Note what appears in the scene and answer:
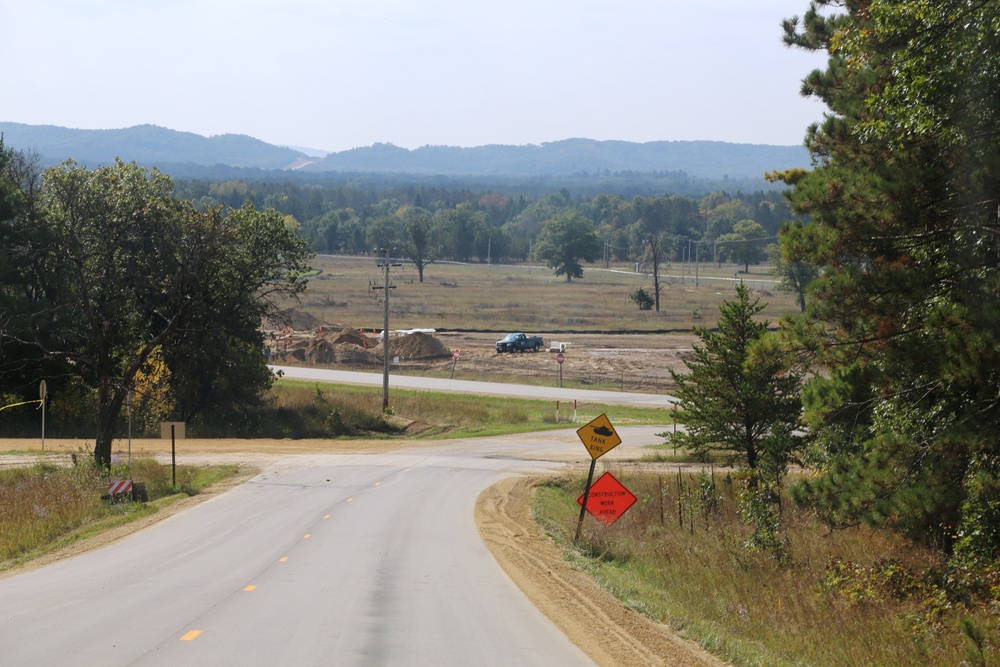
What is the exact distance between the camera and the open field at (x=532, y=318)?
7075 cm

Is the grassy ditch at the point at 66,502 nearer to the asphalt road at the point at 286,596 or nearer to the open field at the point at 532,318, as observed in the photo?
the asphalt road at the point at 286,596

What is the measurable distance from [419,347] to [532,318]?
107 ft

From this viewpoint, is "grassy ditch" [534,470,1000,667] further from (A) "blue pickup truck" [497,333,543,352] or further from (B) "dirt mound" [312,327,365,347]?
(B) "dirt mound" [312,327,365,347]

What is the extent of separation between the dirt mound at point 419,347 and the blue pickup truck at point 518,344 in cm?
422

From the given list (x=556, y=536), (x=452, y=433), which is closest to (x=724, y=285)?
(x=452, y=433)

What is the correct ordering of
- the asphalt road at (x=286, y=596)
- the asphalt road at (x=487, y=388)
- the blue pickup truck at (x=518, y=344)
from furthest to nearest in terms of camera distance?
the blue pickup truck at (x=518, y=344) → the asphalt road at (x=487, y=388) → the asphalt road at (x=286, y=596)

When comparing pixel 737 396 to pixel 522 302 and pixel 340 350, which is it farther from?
pixel 522 302

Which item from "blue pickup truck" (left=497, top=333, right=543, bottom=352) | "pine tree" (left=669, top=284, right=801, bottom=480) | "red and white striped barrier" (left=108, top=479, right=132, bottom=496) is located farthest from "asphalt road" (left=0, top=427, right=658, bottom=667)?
"blue pickup truck" (left=497, top=333, right=543, bottom=352)

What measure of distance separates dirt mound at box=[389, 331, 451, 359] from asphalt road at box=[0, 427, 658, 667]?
50.0 meters

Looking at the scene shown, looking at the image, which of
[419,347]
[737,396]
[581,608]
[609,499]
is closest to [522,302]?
[419,347]

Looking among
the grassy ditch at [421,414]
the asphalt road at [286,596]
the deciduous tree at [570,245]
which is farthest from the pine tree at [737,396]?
the deciduous tree at [570,245]

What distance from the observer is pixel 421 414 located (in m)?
53.7

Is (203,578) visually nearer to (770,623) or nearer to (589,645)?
(589,645)

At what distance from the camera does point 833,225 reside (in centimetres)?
1481
